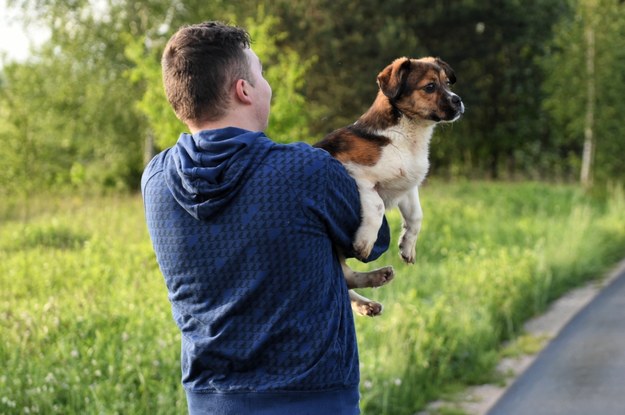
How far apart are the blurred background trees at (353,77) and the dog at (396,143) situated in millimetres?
16220

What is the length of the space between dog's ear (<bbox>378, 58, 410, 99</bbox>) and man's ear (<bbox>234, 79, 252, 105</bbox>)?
1.64 feet

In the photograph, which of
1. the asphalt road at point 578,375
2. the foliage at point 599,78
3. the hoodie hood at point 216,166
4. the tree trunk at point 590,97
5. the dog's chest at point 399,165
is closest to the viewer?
the hoodie hood at point 216,166

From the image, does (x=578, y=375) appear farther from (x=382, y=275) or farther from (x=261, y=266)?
(x=261, y=266)

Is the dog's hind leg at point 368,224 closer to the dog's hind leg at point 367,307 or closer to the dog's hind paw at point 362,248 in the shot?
the dog's hind paw at point 362,248

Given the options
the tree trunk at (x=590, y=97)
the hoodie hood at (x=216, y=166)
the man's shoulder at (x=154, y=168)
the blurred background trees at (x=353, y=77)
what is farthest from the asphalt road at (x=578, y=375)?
the tree trunk at (x=590, y=97)

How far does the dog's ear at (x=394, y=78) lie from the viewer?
8.12ft

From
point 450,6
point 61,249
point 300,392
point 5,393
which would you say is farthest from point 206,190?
point 450,6

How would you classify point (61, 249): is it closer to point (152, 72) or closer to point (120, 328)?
point (152, 72)

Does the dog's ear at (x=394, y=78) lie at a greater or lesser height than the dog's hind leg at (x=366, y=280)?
greater

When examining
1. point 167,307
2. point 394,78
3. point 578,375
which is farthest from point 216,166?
point 578,375

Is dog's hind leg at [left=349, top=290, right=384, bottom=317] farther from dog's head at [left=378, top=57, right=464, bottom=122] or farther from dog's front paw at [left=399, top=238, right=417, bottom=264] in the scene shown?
dog's head at [left=378, top=57, right=464, bottom=122]

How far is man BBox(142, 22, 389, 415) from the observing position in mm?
2074

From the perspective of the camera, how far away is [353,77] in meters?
25.5

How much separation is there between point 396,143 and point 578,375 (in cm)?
535
